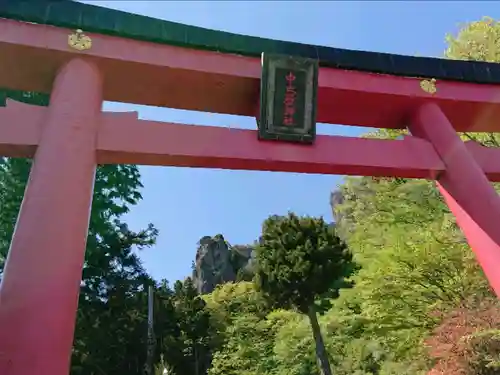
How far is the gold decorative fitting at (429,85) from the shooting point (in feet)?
14.9

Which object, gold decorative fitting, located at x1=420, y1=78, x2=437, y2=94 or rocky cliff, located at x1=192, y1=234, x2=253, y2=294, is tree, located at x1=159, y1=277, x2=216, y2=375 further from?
rocky cliff, located at x1=192, y1=234, x2=253, y2=294

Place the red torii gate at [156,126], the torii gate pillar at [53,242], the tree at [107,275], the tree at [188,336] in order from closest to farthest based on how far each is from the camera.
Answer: the torii gate pillar at [53,242] → the red torii gate at [156,126] → the tree at [107,275] → the tree at [188,336]

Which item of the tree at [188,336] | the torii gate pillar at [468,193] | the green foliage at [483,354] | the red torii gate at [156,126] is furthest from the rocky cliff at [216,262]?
the torii gate pillar at [468,193]

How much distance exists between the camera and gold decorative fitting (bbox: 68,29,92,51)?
148 inches

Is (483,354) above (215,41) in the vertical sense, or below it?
A: below

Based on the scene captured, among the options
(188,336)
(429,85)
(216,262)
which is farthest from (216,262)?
(429,85)

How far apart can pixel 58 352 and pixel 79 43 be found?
2.49 meters

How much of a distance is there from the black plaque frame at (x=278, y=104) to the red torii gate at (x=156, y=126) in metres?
0.09

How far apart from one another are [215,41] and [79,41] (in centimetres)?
117

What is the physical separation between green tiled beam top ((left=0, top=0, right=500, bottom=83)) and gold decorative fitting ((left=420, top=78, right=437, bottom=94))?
0.06m

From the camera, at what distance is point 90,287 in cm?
1215

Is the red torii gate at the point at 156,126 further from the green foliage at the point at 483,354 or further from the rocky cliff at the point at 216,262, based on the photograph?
the rocky cliff at the point at 216,262

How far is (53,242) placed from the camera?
2.82 metres

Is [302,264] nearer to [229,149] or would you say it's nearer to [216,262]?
[229,149]
